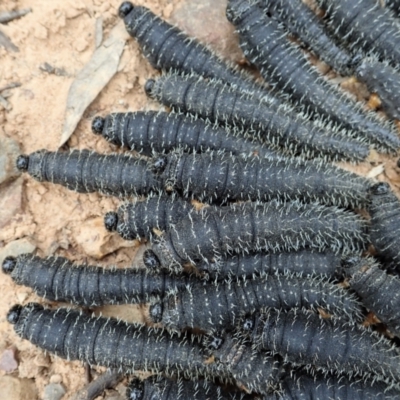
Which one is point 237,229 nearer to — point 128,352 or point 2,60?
point 128,352

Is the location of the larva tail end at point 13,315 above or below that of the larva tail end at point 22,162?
below

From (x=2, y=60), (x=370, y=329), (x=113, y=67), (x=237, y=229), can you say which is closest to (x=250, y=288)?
(x=237, y=229)

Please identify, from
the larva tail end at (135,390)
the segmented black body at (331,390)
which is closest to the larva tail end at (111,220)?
the larva tail end at (135,390)

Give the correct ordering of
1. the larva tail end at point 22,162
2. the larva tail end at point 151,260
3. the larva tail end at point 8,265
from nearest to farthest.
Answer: the larva tail end at point 151,260, the larva tail end at point 8,265, the larva tail end at point 22,162

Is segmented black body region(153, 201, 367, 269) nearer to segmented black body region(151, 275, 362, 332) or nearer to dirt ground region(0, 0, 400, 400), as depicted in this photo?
segmented black body region(151, 275, 362, 332)

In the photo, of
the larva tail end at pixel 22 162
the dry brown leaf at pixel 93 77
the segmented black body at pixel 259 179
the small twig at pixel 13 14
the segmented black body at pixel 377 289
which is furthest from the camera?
the small twig at pixel 13 14

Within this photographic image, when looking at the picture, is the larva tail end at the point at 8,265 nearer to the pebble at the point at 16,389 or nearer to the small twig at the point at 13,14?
the pebble at the point at 16,389
